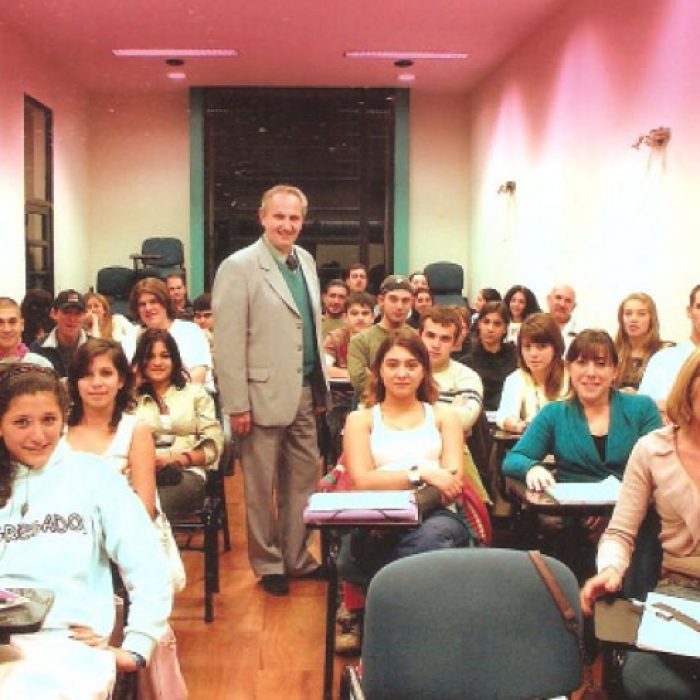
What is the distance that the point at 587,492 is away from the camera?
3.16m

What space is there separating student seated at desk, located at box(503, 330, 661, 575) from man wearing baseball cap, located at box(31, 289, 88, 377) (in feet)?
10.9

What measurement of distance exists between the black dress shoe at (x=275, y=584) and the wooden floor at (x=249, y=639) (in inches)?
1.3

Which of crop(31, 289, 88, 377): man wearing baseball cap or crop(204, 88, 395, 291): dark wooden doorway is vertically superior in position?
crop(204, 88, 395, 291): dark wooden doorway

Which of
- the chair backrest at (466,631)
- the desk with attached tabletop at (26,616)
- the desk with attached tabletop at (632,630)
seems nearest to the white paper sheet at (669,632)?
the desk with attached tabletop at (632,630)

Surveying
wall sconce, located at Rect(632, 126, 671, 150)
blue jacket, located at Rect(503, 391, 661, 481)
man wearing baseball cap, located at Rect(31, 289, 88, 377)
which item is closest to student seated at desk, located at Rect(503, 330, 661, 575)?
blue jacket, located at Rect(503, 391, 661, 481)

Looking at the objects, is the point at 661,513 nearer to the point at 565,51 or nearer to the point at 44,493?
the point at 44,493

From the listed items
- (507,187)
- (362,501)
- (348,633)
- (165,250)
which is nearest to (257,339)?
(348,633)

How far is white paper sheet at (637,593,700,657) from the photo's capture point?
6.28ft

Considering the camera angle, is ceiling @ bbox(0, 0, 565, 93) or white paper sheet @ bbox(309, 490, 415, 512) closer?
white paper sheet @ bbox(309, 490, 415, 512)

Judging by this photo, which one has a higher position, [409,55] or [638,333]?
[409,55]

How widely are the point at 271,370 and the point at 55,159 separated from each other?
7910mm

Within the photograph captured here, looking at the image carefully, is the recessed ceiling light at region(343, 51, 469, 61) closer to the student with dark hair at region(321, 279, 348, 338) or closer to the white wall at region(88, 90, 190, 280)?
the white wall at region(88, 90, 190, 280)

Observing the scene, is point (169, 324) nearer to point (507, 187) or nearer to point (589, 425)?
point (589, 425)

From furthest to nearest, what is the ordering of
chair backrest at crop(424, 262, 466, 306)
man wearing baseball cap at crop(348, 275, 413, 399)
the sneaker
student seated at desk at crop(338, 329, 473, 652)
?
chair backrest at crop(424, 262, 466, 306)
man wearing baseball cap at crop(348, 275, 413, 399)
the sneaker
student seated at desk at crop(338, 329, 473, 652)
